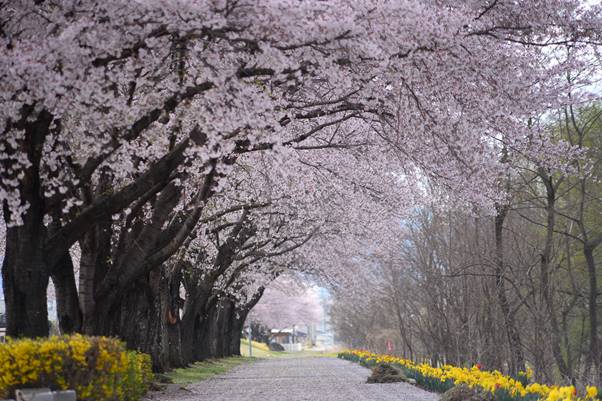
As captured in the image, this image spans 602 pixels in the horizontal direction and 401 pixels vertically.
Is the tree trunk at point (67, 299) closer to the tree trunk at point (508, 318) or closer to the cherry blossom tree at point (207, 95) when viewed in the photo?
the cherry blossom tree at point (207, 95)

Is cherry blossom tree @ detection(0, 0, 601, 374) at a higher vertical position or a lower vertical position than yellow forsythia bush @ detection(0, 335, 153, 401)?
higher

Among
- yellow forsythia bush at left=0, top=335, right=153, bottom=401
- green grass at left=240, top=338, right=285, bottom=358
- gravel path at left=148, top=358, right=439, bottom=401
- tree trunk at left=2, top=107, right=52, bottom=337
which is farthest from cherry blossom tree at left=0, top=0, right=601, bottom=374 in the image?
green grass at left=240, top=338, right=285, bottom=358

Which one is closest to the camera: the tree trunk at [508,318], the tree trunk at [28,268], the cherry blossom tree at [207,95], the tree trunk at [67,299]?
the cherry blossom tree at [207,95]

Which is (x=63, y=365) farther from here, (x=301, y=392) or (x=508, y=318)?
(x=508, y=318)

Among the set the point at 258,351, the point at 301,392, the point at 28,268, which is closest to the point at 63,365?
the point at 28,268

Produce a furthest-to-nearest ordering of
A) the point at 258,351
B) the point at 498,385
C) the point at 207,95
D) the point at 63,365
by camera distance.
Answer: the point at 258,351 → the point at 498,385 → the point at 207,95 → the point at 63,365

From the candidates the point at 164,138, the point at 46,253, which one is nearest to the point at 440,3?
the point at 164,138

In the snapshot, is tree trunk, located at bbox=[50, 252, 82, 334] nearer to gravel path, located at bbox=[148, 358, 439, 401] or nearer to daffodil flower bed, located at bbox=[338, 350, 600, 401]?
gravel path, located at bbox=[148, 358, 439, 401]

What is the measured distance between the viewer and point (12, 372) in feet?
25.4

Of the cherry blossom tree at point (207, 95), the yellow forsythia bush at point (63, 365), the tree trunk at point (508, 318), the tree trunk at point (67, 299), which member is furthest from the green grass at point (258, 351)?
the yellow forsythia bush at point (63, 365)

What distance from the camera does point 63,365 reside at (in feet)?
26.1

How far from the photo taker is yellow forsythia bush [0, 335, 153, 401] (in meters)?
7.73

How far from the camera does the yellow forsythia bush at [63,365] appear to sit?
304 inches

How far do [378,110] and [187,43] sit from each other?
3.08 m
